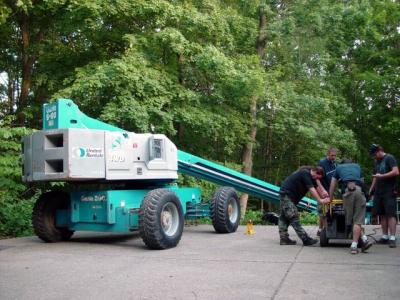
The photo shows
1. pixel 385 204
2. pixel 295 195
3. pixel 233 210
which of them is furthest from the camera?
pixel 233 210

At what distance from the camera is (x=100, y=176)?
9.55 metres

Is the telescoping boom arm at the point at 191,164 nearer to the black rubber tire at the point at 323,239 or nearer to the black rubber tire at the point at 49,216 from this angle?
the black rubber tire at the point at 49,216

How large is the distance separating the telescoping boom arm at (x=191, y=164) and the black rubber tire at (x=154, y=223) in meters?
1.85

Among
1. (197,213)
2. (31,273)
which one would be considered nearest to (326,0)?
(197,213)

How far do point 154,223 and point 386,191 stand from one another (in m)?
4.43

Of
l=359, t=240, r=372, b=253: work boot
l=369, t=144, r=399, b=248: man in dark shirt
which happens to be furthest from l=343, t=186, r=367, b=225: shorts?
l=369, t=144, r=399, b=248: man in dark shirt

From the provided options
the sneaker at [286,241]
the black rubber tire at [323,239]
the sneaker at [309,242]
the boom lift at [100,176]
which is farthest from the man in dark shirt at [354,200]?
the boom lift at [100,176]

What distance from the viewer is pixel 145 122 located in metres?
15.7

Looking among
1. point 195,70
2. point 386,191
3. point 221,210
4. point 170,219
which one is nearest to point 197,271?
point 170,219

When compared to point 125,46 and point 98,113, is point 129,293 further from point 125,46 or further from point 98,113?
point 125,46

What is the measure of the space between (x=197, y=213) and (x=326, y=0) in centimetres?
1445

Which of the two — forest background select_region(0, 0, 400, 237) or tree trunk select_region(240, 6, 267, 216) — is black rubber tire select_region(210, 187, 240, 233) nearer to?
forest background select_region(0, 0, 400, 237)

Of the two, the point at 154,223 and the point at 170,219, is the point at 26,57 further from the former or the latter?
the point at 154,223

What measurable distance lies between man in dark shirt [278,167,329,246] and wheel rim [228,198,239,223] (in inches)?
94.9
